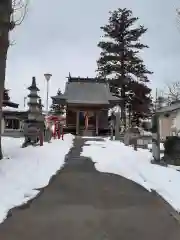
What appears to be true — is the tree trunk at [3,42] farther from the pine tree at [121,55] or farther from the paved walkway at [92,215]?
the pine tree at [121,55]

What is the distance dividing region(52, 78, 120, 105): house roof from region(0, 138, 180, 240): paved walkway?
92.3 feet

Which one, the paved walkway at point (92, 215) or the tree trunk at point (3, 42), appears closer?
the paved walkway at point (92, 215)

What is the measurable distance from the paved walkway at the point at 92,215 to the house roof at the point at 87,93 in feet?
92.3

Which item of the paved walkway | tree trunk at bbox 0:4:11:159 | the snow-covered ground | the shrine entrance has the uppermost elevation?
tree trunk at bbox 0:4:11:159

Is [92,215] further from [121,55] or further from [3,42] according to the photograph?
[121,55]

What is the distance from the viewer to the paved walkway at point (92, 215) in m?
5.41

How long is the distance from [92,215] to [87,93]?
1395 inches

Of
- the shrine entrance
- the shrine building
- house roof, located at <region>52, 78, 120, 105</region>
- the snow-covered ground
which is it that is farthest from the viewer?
the shrine entrance

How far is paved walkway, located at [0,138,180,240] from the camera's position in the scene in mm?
5414

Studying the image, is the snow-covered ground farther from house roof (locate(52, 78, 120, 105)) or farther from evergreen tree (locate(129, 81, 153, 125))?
evergreen tree (locate(129, 81, 153, 125))

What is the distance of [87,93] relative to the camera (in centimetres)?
4150

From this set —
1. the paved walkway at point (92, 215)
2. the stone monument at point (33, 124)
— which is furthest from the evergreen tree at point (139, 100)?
the paved walkway at point (92, 215)

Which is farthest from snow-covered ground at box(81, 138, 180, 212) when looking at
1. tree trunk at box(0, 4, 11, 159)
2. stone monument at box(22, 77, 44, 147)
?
stone monument at box(22, 77, 44, 147)

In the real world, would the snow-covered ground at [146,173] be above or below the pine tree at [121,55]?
below
